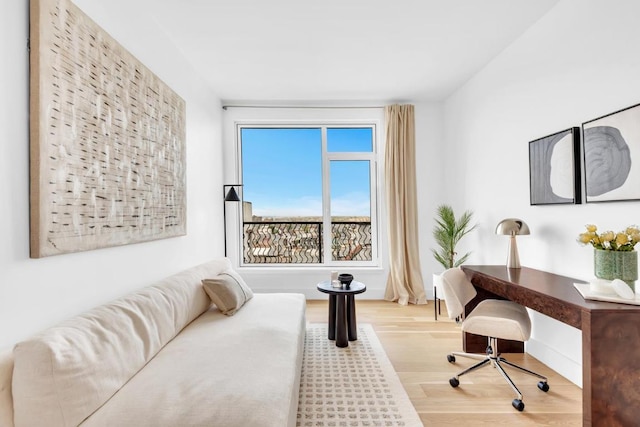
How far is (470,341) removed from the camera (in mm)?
2730

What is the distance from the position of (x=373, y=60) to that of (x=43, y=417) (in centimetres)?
339

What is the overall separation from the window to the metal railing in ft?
0.05

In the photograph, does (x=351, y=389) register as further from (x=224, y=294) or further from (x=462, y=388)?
(x=224, y=294)

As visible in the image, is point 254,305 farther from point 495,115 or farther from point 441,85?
point 441,85

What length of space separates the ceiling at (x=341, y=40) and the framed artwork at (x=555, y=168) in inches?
40.1

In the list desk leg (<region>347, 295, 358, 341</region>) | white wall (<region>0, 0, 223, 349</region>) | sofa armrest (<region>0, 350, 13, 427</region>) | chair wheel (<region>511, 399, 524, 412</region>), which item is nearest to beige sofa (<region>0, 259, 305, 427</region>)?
sofa armrest (<region>0, 350, 13, 427</region>)

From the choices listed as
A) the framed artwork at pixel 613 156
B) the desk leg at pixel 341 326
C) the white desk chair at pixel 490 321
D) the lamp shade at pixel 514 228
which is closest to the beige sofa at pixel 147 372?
the desk leg at pixel 341 326

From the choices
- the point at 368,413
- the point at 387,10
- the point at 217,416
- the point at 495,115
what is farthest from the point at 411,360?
the point at 387,10

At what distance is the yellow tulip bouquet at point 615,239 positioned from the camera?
1.60m

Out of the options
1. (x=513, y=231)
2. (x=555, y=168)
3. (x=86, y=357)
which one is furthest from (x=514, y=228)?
(x=86, y=357)

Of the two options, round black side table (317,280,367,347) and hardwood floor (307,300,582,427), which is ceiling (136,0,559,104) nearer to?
round black side table (317,280,367,347)

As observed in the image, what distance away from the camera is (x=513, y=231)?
8.44 ft

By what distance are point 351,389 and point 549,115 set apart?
8.28 feet

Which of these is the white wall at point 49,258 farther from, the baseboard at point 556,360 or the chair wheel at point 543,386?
the baseboard at point 556,360
